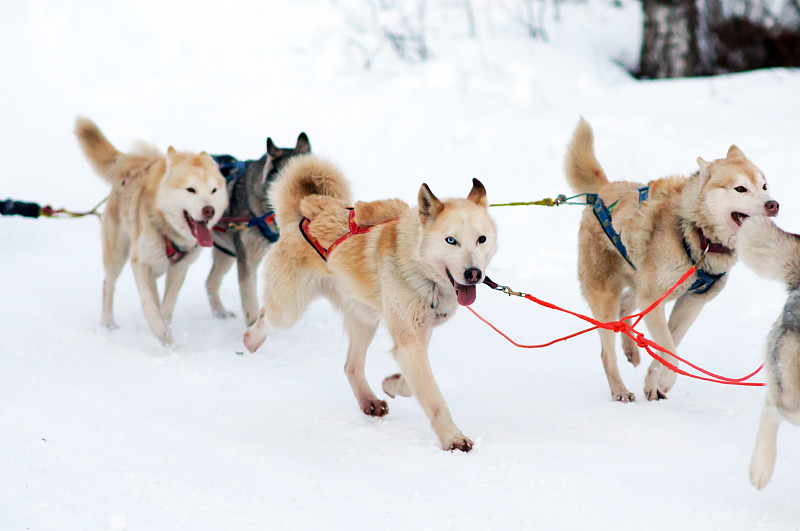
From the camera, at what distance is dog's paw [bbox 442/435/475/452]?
3311 millimetres

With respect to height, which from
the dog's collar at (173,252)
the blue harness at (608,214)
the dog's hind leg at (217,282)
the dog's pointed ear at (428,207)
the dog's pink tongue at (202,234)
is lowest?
the dog's hind leg at (217,282)

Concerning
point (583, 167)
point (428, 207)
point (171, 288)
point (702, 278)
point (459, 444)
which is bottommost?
point (171, 288)

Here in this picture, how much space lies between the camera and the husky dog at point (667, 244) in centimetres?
382

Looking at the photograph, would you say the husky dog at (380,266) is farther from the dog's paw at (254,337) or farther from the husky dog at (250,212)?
the husky dog at (250,212)

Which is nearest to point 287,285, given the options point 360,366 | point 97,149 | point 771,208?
point 360,366

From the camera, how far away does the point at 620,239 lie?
421 centimetres

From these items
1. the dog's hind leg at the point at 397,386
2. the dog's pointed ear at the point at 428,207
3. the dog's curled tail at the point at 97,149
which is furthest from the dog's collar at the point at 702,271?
the dog's curled tail at the point at 97,149

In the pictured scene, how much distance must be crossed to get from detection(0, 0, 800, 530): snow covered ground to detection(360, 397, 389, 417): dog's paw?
113 millimetres

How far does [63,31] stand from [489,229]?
11.5m

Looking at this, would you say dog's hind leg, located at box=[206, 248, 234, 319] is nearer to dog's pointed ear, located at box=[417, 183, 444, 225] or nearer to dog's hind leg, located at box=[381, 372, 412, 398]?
dog's hind leg, located at box=[381, 372, 412, 398]

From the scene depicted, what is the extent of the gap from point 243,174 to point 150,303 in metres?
1.12

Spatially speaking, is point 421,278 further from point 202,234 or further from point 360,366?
point 202,234

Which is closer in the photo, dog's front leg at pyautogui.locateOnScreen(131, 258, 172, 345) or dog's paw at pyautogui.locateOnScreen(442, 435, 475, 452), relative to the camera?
dog's paw at pyautogui.locateOnScreen(442, 435, 475, 452)

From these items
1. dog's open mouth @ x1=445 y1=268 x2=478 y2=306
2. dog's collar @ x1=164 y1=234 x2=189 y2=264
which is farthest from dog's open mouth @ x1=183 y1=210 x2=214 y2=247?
dog's open mouth @ x1=445 y1=268 x2=478 y2=306
